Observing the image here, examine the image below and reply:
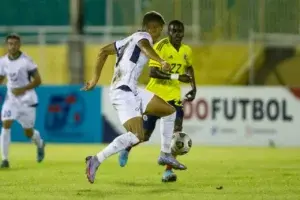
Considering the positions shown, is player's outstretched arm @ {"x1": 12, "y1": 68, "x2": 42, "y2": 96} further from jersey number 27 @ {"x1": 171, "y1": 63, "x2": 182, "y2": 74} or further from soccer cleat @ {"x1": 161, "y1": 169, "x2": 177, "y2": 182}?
soccer cleat @ {"x1": 161, "y1": 169, "x2": 177, "y2": 182}

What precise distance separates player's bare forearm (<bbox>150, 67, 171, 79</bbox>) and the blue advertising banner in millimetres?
10910

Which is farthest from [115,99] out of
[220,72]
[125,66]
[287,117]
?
[220,72]

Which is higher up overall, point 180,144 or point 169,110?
point 169,110

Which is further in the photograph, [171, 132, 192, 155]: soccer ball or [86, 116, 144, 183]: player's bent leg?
[171, 132, 192, 155]: soccer ball

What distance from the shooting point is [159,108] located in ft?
51.0

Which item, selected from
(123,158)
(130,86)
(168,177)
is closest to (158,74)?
(123,158)

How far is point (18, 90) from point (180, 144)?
4.72m

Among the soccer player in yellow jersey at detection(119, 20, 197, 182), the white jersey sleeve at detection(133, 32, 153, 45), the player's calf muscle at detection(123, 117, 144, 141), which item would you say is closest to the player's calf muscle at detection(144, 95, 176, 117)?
the soccer player in yellow jersey at detection(119, 20, 197, 182)

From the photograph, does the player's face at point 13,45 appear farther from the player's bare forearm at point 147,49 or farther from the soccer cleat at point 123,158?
the player's bare forearm at point 147,49

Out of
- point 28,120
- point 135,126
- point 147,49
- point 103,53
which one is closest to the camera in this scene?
point 147,49

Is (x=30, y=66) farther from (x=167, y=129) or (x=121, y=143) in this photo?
(x=121, y=143)

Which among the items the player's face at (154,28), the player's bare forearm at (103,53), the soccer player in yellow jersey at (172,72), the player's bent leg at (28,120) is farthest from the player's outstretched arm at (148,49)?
the player's bent leg at (28,120)

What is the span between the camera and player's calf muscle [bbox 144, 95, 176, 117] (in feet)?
50.4

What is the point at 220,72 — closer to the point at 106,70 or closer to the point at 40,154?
the point at 106,70
